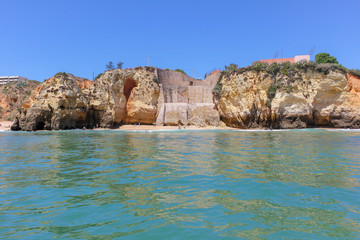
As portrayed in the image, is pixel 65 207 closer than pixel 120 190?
Yes

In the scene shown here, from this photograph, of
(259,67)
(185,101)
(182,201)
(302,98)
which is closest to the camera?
(182,201)

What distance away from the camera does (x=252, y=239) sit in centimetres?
314

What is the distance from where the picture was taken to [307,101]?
109ft

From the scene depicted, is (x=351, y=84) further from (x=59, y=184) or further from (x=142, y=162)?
(x=59, y=184)

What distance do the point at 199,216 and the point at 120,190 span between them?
2.25m

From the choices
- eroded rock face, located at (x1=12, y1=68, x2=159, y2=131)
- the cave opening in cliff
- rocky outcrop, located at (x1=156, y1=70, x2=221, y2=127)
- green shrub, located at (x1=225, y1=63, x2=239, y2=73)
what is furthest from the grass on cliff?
the cave opening in cliff

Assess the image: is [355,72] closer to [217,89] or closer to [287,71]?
[287,71]

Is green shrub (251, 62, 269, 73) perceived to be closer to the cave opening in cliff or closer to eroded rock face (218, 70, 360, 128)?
eroded rock face (218, 70, 360, 128)

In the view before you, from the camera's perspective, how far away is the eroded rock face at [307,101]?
3275 cm

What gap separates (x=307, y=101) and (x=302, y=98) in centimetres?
122

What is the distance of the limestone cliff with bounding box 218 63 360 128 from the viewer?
32.8 metres

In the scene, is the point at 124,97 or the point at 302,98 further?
the point at 124,97

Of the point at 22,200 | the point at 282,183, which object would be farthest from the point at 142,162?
the point at 282,183

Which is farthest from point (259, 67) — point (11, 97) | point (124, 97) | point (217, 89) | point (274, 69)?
point (11, 97)
